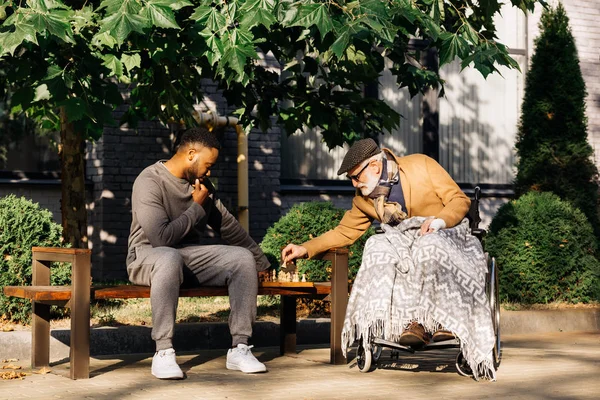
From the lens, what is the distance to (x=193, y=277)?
7055 millimetres

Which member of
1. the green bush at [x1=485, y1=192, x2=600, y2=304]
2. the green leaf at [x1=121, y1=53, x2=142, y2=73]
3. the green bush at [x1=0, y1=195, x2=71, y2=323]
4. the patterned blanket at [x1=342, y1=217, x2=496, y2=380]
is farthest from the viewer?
the green bush at [x1=485, y1=192, x2=600, y2=304]

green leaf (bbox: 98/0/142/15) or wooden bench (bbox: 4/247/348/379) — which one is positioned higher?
green leaf (bbox: 98/0/142/15)

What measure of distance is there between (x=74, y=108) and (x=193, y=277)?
4.34 feet

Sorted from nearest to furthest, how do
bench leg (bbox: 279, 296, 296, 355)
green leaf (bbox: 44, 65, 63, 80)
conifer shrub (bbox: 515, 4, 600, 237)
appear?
green leaf (bbox: 44, 65, 63, 80) → bench leg (bbox: 279, 296, 296, 355) → conifer shrub (bbox: 515, 4, 600, 237)

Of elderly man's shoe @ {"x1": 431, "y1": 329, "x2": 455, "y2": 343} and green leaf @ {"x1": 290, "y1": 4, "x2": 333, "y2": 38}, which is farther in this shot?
elderly man's shoe @ {"x1": 431, "y1": 329, "x2": 455, "y2": 343}

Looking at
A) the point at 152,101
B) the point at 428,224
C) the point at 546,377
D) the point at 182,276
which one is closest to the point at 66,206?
the point at 152,101

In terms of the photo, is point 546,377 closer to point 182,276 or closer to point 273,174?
point 182,276

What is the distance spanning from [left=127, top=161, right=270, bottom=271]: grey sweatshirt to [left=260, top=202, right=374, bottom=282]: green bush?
2.51m

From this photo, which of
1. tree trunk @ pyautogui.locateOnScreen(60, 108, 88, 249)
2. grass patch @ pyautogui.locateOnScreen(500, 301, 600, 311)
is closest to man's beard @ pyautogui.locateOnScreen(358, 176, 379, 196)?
tree trunk @ pyautogui.locateOnScreen(60, 108, 88, 249)

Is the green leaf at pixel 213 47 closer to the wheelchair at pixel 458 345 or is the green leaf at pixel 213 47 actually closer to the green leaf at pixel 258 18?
the green leaf at pixel 258 18

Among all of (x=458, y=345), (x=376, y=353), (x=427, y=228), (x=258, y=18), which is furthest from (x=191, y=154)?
(x=458, y=345)

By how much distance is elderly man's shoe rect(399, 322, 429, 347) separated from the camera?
656 cm

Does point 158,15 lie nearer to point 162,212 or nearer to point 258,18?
point 258,18

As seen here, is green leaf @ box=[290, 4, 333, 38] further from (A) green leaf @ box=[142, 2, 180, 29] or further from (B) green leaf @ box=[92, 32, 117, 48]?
(B) green leaf @ box=[92, 32, 117, 48]
